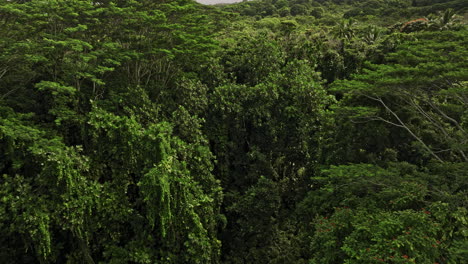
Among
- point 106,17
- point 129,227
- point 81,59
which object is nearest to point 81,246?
point 129,227

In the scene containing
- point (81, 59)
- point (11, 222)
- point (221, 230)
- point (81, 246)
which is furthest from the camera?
point (221, 230)

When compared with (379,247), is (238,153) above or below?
below

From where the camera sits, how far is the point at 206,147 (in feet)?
40.9

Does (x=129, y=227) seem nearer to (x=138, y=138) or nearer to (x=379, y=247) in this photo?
(x=138, y=138)

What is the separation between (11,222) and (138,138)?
13.4ft

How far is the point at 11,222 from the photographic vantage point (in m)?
8.80

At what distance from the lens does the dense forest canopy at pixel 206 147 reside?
8391mm

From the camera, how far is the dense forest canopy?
8391 mm

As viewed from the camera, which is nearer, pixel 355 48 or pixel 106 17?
pixel 106 17

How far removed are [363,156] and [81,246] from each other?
31.2 feet

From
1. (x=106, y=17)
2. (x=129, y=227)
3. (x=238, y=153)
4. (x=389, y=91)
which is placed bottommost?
(x=129, y=227)

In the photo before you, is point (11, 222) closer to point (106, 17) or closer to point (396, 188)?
point (106, 17)

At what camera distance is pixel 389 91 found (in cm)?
920

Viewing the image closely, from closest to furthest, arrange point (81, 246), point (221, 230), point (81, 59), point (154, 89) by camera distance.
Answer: point (81, 246)
point (81, 59)
point (154, 89)
point (221, 230)
